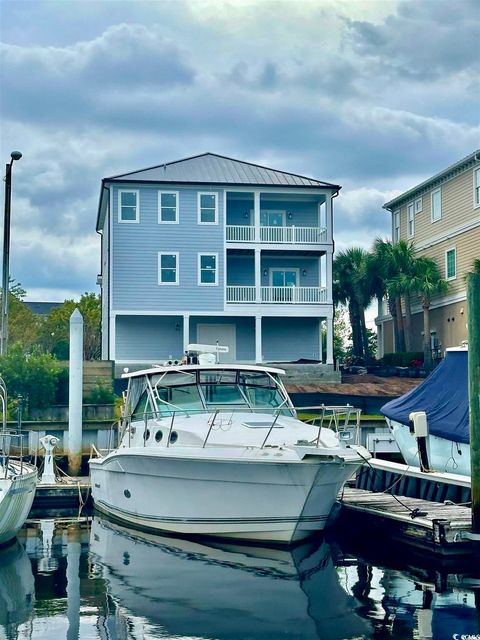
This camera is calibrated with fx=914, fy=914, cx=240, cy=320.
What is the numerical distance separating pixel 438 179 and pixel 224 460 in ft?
91.3

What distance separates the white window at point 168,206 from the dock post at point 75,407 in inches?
595

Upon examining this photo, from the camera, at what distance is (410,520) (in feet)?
47.5

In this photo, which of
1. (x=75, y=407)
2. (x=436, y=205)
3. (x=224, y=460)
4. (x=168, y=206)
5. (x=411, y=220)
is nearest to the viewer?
(x=224, y=460)

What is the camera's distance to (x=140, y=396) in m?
17.7

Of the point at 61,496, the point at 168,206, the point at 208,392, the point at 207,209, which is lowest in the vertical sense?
the point at 61,496

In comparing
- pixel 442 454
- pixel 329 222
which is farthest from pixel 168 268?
pixel 442 454

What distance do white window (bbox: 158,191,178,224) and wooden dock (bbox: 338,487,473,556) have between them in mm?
20973

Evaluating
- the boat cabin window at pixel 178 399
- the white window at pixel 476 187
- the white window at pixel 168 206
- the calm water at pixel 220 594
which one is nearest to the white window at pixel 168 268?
the white window at pixel 168 206

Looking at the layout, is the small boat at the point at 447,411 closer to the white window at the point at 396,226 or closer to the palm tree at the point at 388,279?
the palm tree at the point at 388,279

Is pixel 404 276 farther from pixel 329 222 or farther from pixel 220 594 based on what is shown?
pixel 220 594

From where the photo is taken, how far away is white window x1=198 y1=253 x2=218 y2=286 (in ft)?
122

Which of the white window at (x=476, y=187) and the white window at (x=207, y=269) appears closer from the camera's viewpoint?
the white window at (x=476, y=187)

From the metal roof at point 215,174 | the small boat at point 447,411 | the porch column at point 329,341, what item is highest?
the metal roof at point 215,174

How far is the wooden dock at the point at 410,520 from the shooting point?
13.5 meters
